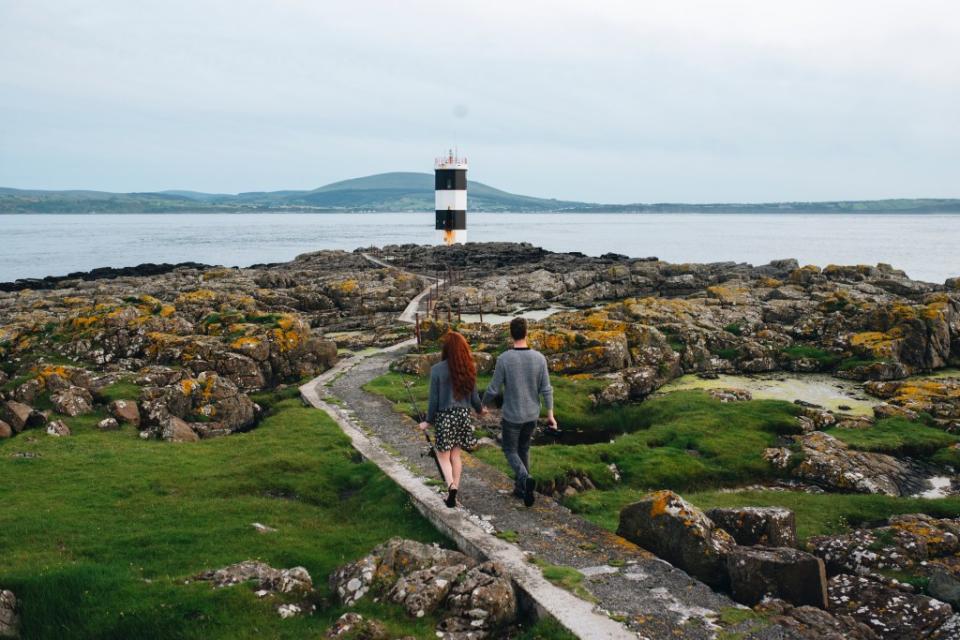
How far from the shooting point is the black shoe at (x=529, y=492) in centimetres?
1580

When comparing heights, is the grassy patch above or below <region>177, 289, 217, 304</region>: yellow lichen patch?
below

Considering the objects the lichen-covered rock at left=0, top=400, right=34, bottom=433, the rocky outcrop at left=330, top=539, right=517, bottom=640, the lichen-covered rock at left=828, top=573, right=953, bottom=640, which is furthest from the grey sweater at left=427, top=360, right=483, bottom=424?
the lichen-covered rock at left=0, top=400, right=34, bottom=433

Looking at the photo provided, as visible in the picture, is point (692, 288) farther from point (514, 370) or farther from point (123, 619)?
point (123, 619)

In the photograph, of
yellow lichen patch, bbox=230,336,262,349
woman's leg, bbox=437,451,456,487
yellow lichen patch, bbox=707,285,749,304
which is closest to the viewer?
woman's leg, bbox=437,451,456,487

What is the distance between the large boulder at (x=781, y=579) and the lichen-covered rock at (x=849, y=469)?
10.7 m

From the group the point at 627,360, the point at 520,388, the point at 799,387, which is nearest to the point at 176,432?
the point at 520,388

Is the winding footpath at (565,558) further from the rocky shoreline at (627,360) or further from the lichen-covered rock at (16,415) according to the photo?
the lichen-covered rock at (16,415)

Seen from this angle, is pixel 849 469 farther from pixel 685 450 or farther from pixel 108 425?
pixel 108 425

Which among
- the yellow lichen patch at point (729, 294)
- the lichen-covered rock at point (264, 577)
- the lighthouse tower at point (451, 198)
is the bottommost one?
the lichen-covered rock at point (264, 577)

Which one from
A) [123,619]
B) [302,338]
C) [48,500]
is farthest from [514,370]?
[302,338]

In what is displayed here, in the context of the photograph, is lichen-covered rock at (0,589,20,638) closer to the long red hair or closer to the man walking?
the long red hair

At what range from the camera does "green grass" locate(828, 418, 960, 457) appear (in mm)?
24266

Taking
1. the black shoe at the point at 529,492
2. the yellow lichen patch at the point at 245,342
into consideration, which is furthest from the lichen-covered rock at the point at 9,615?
the yellow lichen patch at the point at 245,342

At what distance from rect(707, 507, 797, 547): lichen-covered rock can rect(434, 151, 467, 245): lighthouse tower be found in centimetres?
8865
